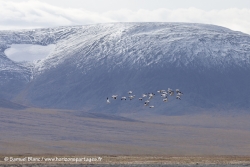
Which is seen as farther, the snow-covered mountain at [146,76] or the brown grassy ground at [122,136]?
the snow-covered mountain at [146,76]

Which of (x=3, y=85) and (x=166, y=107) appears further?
(x=3, y=85)

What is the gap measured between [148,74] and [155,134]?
65636mm

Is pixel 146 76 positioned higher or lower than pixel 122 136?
lower

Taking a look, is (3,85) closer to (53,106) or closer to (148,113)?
(53,106)

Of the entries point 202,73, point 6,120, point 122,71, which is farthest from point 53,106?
point 6,120

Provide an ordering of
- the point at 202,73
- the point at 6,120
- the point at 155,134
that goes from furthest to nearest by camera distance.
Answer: the point at 202,73
the point at 6,120
the point at 155,134

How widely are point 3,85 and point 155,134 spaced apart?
79.9 m

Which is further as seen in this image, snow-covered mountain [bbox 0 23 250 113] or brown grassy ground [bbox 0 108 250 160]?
snow-covered mountain [bbox 0 23 250 113]

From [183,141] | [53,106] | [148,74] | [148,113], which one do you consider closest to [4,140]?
[183,141]

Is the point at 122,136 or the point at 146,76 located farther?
the point at 146,76

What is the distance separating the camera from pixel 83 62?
197500 mm

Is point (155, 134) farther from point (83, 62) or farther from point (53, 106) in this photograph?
point (83, 62)

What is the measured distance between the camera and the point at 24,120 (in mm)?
132375

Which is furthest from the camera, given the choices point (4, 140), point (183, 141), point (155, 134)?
point (155, 134)
